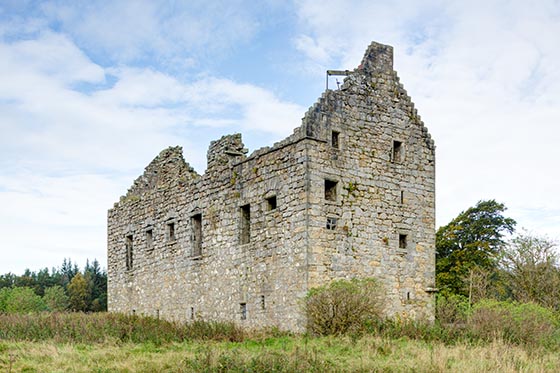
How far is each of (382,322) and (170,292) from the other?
30.7ft

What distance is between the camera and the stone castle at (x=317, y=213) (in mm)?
17031

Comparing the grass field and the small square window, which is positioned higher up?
the small square window

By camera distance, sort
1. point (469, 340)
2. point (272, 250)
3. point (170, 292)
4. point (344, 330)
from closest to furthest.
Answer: point (469, 340)
point (344, 330)
point (272, 250)
point (170, 292)

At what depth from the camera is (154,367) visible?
11953 mm

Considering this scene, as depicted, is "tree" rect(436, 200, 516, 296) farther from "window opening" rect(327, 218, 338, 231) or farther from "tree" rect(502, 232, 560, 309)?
"window opening" rect(327, 218, 338, 231)

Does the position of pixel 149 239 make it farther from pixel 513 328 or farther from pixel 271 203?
pixel 513 328

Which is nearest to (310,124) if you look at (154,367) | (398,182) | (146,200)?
(398,182)

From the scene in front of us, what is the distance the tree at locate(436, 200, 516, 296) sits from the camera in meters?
37.1

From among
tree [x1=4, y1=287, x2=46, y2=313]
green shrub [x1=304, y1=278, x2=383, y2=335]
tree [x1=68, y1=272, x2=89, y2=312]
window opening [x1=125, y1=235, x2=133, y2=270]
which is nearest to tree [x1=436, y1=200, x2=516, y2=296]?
window opening [x1=125, y1=235, x2=133, y2=270]

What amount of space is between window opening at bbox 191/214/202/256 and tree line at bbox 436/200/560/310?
40.4 feet

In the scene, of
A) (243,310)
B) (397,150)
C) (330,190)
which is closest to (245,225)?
(243,310)

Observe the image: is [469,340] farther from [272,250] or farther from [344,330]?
[272,250]

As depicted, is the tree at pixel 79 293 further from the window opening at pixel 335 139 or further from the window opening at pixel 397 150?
the window opening at pixel 335 139

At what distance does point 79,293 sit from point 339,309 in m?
50.2
